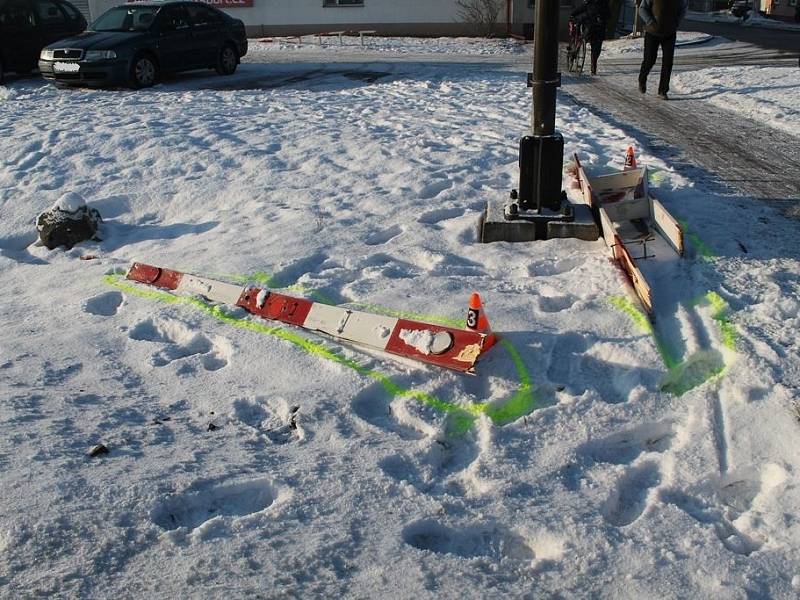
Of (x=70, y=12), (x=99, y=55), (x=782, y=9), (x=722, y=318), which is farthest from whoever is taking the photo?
(x=782, y=9)

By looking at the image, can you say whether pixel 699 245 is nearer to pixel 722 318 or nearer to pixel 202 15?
pixel 722 318

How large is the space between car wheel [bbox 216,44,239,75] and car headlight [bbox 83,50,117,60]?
2.94 metres

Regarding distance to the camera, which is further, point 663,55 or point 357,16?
point 357,16

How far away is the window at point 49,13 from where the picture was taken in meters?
14.7

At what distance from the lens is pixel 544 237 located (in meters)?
5.06

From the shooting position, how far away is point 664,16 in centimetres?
1061

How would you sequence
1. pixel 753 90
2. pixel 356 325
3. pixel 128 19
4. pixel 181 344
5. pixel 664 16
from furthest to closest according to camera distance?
pixel 128 19 → pixel 753 90 → pixel 664 16 → pixel 181 344 → pixel 356 325

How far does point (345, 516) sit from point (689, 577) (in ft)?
3.90

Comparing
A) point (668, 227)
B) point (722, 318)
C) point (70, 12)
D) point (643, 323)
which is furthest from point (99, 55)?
point (722, 318)

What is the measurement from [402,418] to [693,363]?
1.46 m

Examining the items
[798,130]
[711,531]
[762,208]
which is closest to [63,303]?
[711,531]

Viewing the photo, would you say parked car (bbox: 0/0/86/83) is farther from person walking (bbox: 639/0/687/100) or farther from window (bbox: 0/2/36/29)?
person walking (bbox: 639/0/687/100)

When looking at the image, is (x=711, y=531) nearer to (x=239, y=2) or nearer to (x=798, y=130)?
(x=798, y=130)

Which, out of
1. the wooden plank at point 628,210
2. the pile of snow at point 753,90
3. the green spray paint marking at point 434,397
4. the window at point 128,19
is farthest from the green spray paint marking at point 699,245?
the window at point 128,19
